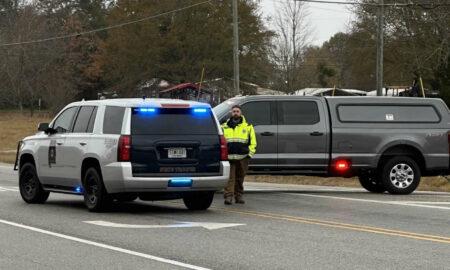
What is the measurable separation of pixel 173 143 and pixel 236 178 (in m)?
2.50

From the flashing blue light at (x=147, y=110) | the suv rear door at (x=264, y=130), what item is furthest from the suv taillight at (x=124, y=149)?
the suv rear door at (x=264, y=130)

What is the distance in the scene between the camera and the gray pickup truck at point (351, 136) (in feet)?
59.7

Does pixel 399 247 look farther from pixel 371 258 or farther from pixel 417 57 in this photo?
pixel 417 57

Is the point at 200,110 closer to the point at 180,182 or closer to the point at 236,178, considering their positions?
the point at 180,182

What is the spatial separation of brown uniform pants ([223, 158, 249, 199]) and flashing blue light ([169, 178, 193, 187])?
2009 millimetres

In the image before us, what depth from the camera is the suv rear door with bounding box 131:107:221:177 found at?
13.5 m

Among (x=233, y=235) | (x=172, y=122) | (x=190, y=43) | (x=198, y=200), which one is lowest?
(x=233, y=235)

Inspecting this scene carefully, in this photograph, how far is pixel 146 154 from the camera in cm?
1345

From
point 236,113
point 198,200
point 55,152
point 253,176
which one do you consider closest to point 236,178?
point 236,113

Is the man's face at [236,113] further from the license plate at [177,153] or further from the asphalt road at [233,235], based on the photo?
the license plate at [177,153]

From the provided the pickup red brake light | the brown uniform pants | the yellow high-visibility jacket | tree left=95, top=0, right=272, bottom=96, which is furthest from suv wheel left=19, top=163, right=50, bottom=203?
tree left=95, top=0, right=272, bottom=96

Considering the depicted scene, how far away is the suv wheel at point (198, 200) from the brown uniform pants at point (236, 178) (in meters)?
1.01

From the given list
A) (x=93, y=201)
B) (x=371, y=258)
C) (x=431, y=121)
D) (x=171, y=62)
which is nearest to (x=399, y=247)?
(x=371, y=258)

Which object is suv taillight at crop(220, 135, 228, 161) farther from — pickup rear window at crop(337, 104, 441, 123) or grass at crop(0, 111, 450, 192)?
grass at crop(0, 111, 450, 192)
